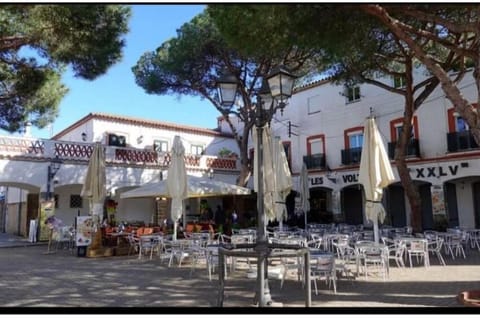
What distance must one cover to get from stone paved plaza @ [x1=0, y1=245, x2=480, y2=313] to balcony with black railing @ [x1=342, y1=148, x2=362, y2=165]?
33.9 ft

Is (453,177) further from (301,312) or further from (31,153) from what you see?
(31,153)

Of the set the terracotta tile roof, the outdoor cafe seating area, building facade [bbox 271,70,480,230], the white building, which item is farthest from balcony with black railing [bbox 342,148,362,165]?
the terracotta tile roof

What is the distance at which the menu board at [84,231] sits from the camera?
1194cm

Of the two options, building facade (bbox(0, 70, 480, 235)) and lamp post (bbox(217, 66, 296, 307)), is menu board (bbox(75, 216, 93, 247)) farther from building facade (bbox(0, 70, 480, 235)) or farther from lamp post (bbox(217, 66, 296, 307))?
lamp post (bbox(217, 66, 296, 307))

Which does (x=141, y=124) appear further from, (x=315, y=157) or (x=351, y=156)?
(x=351, y=156)

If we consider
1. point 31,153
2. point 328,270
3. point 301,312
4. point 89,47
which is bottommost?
point 301,312

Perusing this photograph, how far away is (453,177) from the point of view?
16766mm

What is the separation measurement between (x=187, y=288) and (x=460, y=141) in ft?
45.8

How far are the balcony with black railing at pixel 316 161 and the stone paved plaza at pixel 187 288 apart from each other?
1179cm

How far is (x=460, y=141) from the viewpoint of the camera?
661 inches

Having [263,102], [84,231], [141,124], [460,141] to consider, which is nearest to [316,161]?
[460,141]

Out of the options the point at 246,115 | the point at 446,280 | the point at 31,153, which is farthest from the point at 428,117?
the point at 31,153

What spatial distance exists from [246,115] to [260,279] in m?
12.8

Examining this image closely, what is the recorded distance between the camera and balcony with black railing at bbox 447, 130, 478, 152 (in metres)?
16.5
